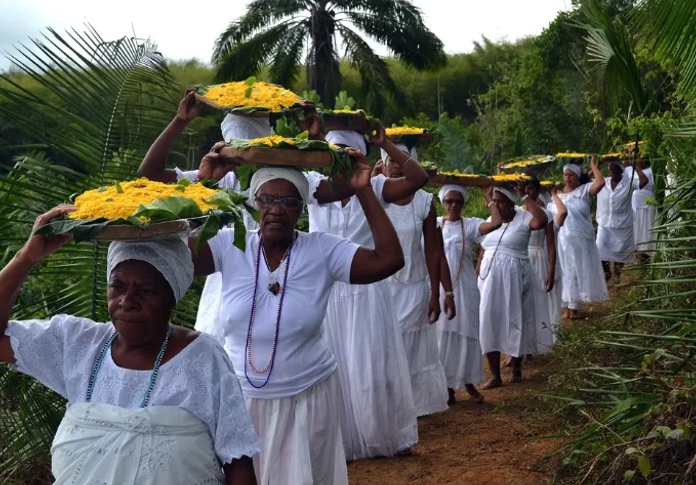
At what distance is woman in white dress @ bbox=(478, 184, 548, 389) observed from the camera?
10805 mm

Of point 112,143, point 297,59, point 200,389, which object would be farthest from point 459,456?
point 297,59

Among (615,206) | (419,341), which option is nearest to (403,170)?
(419,341)

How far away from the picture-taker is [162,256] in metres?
3.35

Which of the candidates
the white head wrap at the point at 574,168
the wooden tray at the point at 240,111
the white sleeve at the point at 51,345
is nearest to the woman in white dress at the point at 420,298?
the wooden tray at the point at 240,111

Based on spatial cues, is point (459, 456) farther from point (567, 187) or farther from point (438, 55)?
point (438, 55)

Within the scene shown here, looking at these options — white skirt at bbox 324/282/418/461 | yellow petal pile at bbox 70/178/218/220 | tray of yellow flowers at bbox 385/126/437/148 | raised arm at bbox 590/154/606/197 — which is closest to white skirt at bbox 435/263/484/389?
tray of yellow flowers at bbox 385/126/437/148

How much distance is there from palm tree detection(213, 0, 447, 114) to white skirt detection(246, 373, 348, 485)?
22479 millimetres

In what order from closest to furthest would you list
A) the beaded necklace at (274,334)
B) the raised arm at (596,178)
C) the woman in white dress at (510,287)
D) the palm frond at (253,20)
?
the beaded necklace at (274,334)
the woman in white dress at (510,287)
the raised arm at (596,178)
the palm frond at (253,20)

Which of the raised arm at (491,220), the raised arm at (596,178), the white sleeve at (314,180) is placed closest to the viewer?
the white sleeve at (314,180)

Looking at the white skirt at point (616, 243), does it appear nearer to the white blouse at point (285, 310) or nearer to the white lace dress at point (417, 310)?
the white lace dress at point (417, 310)

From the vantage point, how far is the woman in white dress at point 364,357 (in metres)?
7.27

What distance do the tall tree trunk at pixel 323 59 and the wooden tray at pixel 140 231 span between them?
24521mm

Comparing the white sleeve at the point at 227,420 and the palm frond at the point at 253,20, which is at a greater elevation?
the palm frond at the point at 253,20

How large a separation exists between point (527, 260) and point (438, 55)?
17.3m
